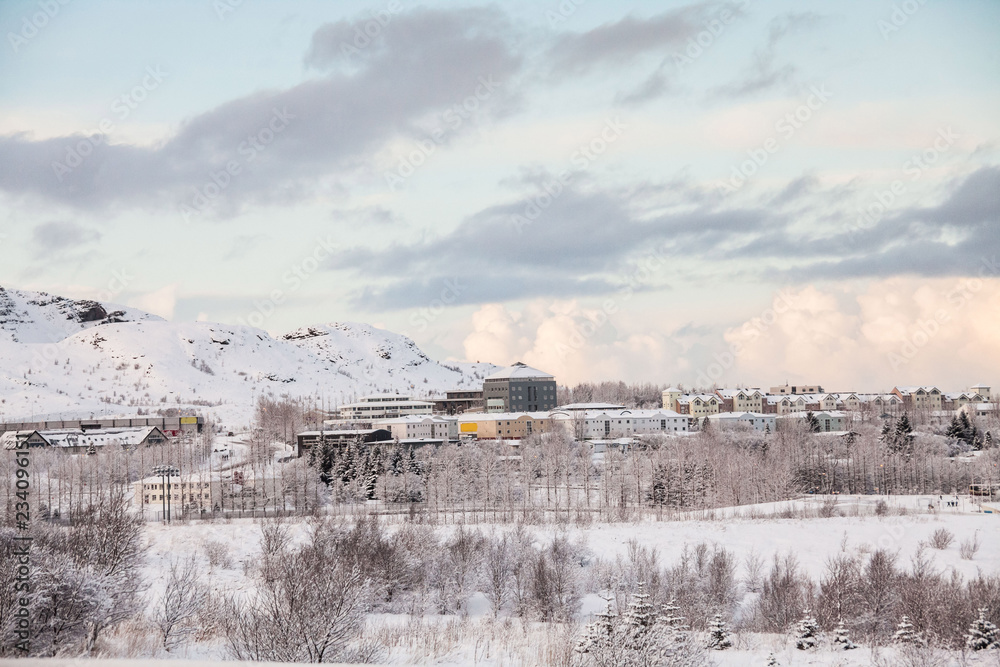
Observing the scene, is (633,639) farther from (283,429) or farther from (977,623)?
(283,429)

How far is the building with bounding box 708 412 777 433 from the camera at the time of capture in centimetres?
10508

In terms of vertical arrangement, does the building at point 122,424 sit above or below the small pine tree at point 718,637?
above

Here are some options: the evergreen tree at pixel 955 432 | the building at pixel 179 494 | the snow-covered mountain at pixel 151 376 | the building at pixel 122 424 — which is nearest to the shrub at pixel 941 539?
the building at pixel 179 494

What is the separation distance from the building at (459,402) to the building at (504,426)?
113ft

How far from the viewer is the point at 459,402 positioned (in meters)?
146

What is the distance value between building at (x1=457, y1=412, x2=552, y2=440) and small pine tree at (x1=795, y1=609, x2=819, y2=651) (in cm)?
7692

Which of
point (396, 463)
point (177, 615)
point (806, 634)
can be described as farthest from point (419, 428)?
point (177, 615)

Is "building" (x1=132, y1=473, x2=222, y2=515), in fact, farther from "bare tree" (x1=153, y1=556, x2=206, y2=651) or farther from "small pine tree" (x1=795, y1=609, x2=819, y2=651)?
"small pine tree" (x1=795, y1=609, x2=819, y2=651)

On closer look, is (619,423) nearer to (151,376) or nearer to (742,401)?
(742,401)

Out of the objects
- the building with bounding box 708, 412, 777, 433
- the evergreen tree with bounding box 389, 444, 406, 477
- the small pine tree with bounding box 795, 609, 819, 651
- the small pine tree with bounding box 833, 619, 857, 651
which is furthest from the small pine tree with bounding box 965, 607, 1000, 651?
the building with bounding box 708, 412, 777, 433

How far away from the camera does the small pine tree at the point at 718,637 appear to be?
888 inches

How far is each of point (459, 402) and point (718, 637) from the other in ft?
407

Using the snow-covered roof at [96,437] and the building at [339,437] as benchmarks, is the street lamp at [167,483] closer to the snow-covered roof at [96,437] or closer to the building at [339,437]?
the building at [339,437]

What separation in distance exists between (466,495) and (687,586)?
104 ft
